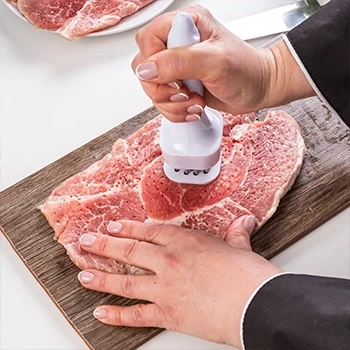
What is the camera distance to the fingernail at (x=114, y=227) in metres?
1.04

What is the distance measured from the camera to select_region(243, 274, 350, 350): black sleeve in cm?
85

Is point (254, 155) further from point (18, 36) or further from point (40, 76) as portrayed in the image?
point (18, 36)

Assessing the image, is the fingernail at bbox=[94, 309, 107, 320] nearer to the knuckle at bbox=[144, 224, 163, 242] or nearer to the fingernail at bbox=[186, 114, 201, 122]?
the knuckle at bbox=[144, 224, 163, 242]

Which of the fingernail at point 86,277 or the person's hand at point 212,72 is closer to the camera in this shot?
the person's hand at point 212,72

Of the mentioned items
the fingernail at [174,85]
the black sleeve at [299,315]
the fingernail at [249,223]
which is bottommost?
the black sleeve at [299,315]

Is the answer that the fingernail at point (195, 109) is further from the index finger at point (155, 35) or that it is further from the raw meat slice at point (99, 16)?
the raw meat slice at point (99, 16)

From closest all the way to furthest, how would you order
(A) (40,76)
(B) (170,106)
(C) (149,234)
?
1. (B) (170,106)
2. (C) (149,234)
3. (A) (40,76)

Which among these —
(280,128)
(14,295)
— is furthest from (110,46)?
(14,295)

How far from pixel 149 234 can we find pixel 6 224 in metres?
0.25

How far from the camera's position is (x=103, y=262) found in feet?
3.39

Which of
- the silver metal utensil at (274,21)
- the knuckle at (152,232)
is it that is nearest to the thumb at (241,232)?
the knuckle at (152,232)

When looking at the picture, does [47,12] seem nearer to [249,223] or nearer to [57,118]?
[57,118]

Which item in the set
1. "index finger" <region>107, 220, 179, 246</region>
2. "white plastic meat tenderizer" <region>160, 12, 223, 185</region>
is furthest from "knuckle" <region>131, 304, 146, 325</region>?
"white plastic meat tenderizer" <region>160, 12, 223, 185</region>

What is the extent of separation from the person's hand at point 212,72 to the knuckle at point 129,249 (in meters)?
0.20
